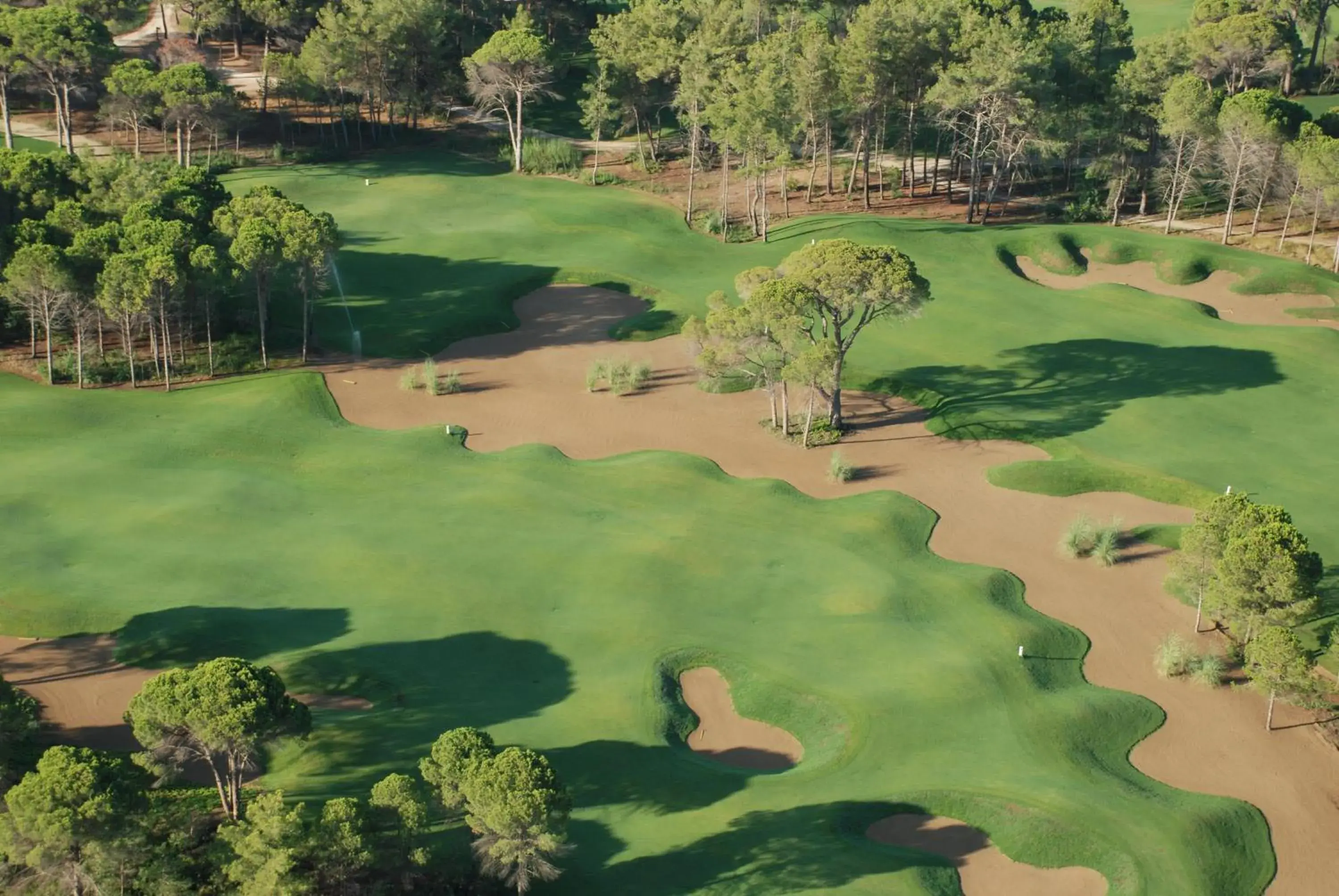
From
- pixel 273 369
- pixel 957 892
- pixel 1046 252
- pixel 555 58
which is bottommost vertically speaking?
pixel 957 892

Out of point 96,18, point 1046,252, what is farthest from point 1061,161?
point 96,18

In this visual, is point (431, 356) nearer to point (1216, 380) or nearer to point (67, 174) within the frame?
point (67, 174)

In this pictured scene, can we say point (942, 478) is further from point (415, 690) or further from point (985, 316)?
point (415, 690)

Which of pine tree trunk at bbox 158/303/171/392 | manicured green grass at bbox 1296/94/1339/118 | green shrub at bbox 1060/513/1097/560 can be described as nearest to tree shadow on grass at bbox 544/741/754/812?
green shrub at bbox 1060/513/1097/560

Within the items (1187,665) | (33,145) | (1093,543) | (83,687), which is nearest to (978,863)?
(1187,665)

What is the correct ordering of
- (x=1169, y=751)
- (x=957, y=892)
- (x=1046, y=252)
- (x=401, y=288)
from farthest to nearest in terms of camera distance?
(x=1046, y=252)
(x=401, y=288)
(x=1169, y=751)
(x=957, y=892)

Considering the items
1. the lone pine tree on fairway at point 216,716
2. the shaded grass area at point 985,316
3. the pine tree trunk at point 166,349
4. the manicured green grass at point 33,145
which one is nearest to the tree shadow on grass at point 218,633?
the lone pine tree on fairway at point 216,716

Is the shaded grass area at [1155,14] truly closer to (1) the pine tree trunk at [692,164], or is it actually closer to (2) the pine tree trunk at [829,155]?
(2) the pine tree trunk at [829,155]
